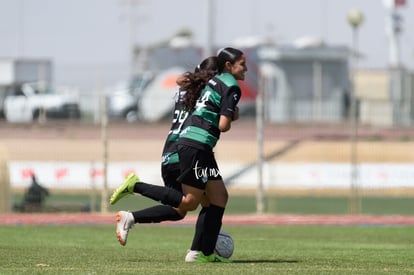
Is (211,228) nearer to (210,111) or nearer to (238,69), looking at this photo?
(210,111)

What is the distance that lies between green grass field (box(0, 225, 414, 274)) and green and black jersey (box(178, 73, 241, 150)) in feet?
3.92

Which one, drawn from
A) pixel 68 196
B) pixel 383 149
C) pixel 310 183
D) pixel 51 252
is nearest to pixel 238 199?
pixel 310 183

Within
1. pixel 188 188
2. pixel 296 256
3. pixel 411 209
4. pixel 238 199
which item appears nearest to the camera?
pixel 188 188

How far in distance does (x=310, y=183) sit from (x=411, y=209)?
2.55m

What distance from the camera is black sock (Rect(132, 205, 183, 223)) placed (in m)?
12.5

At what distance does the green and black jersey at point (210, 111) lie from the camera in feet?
39.5

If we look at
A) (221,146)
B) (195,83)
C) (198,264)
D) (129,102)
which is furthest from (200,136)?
(129,102)

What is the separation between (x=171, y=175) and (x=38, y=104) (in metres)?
37.3

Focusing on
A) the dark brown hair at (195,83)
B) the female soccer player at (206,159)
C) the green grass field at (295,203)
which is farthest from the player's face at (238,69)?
the green grass field at (295,203)

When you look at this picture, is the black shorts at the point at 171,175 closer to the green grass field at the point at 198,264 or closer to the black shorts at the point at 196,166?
the black shorts at the point at 196,166

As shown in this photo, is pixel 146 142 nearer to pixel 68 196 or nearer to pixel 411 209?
pixel 68 196

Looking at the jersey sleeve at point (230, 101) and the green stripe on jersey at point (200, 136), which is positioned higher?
the jersey sleeve at point (230, 101)

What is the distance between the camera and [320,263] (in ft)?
40.7

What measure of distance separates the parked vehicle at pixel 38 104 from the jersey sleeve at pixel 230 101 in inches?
1257
